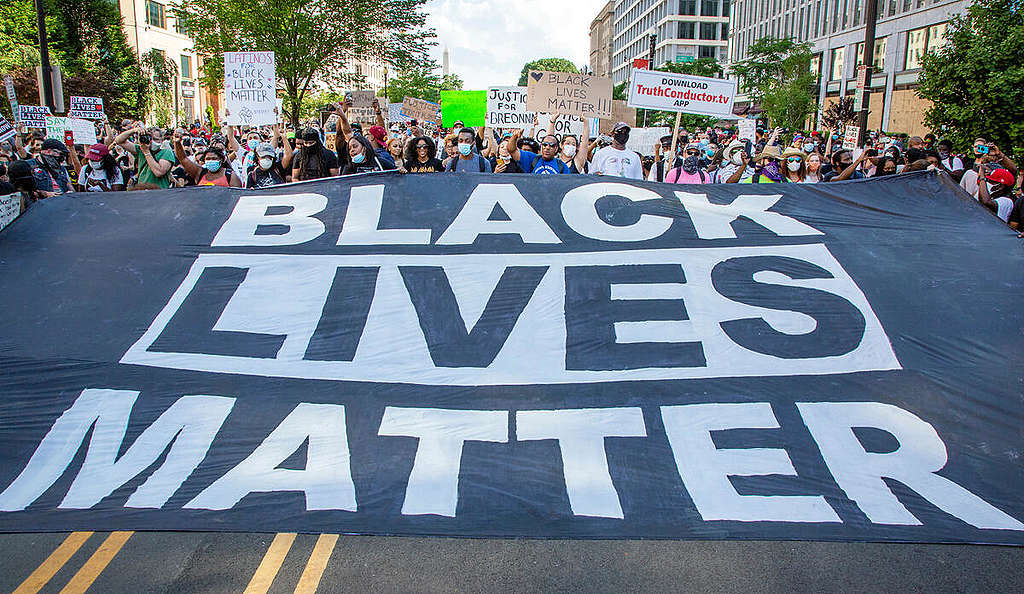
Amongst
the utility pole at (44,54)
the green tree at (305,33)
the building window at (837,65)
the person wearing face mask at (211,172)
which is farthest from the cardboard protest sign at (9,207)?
the building window at (837,65)

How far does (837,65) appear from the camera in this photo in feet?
196

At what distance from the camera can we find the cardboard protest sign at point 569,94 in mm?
10391

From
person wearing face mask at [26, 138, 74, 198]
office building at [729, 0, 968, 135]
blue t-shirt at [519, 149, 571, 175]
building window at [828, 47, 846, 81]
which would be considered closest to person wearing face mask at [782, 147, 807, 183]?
blue t-shirt at [519, 149, 571, 175]

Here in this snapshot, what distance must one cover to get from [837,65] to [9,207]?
6364 cm

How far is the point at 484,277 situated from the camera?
5812 millimetres

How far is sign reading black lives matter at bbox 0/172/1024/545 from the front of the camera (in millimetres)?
4055

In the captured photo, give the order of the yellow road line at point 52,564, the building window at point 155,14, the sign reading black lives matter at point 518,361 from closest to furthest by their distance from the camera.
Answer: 1. the yellow road line at point 52,564
2. the sign reading black lives matter at point 518,361
3. the building window at point 155,14

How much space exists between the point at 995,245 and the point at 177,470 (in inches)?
239

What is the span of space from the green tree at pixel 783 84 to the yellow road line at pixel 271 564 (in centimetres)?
4123

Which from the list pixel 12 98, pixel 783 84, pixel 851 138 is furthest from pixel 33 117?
pixel 783 84

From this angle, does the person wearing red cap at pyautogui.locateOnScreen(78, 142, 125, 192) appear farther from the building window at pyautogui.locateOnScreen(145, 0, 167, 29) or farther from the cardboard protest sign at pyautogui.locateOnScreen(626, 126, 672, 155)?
the building window at pyautogui.locateOnScreen(145, 0, 167, 29)

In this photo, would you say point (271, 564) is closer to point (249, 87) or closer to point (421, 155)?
point (421, 155)

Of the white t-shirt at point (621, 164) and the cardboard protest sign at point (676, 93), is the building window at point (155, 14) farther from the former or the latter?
the white t-shirt at point (621, 164)

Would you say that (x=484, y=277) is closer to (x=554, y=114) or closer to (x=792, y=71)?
(x=554, y=114)
